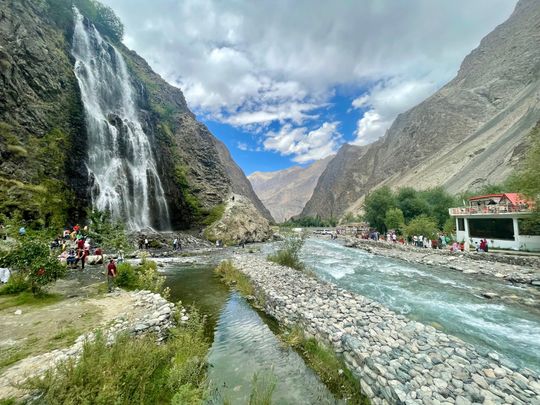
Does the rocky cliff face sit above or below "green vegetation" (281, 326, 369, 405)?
above

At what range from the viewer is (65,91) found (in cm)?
3719

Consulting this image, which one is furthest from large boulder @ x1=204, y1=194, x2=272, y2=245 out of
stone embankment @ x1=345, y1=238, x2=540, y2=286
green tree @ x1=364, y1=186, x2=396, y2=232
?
stone embankment @ x1=345, y1=238, x2=540, y2=286

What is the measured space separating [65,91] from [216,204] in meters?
29.3

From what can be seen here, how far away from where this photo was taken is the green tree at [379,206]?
5816 centimetres

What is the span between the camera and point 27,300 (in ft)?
33.8

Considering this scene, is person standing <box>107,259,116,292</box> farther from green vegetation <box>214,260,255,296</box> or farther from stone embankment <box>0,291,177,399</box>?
green vegetation <box>214,260,255,296</box>

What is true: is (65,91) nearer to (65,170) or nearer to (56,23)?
(65,170)

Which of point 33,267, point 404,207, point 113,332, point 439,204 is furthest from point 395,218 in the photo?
point 33,267

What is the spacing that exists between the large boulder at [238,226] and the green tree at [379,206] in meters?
24.1

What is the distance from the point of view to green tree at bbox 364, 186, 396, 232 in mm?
58156

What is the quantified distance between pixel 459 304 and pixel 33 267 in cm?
1927

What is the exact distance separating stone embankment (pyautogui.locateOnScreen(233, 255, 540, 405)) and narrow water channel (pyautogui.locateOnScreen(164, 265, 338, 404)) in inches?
40.4

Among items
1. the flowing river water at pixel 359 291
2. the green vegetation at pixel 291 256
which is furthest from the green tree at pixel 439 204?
the green vegetation at pixel 291 256

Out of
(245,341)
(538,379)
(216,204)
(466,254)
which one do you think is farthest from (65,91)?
(466,254)
